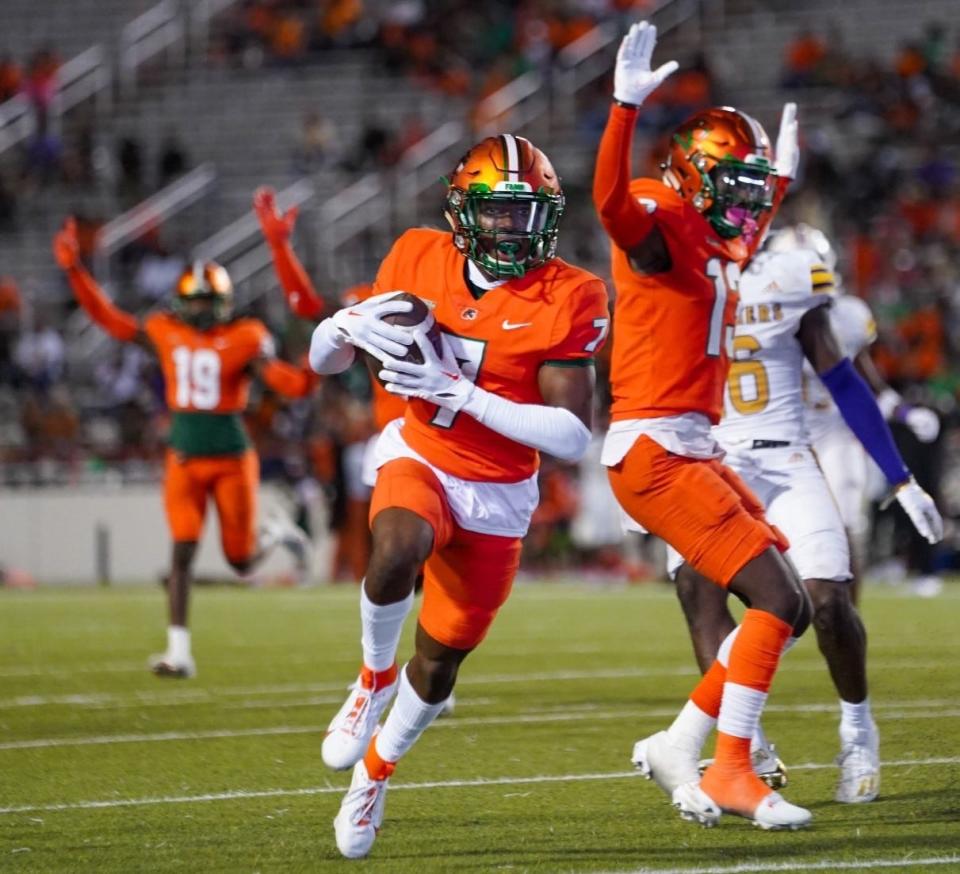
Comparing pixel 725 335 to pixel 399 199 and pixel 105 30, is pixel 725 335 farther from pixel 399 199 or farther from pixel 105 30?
pixel 105 30

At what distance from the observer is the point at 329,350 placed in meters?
4.79

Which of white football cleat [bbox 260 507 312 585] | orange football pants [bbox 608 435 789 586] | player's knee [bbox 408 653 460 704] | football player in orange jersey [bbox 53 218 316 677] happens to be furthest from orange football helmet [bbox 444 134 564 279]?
white football cleat [bbox 260 507 312 585]

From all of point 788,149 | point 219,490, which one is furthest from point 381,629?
point 219,490

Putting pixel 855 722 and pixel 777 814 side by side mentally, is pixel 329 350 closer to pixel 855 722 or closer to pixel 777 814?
pixel 777 814

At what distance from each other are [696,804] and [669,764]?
199mm

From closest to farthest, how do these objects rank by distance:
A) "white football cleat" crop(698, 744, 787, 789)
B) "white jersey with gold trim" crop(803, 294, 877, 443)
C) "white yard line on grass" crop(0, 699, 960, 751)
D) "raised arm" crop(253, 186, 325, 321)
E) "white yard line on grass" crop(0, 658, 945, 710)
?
"white football cleat" crop(698, 744, 787, 789) < "white yard line on grass" crop(0, 699, 960, 751) < "white jersey with gold trim" crop(803, 294, 877, 443) < "raised arm" crop(253, 186, 325, 321) < "white yard line on grass" crop(0, 658, 945, 710)

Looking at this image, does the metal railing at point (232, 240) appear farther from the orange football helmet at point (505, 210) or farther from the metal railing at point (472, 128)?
the orange football helmet at point (505, 210)

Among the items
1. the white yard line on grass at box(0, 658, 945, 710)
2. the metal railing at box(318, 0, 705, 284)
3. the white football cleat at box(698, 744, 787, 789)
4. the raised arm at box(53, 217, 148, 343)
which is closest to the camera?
the white football cleat at box(698, 744, 787, 789)

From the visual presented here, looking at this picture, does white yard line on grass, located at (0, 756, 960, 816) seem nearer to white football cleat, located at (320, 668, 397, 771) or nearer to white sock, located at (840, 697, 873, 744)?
white sock, located at (840, 697, 873, 744)

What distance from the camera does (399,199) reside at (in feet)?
66.1

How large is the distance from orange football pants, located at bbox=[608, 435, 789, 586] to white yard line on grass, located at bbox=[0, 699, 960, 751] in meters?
2.30

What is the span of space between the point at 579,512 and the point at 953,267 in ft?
13.3

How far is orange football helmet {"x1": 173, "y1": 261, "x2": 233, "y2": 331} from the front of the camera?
964 cm

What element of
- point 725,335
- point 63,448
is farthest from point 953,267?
point 725,335
